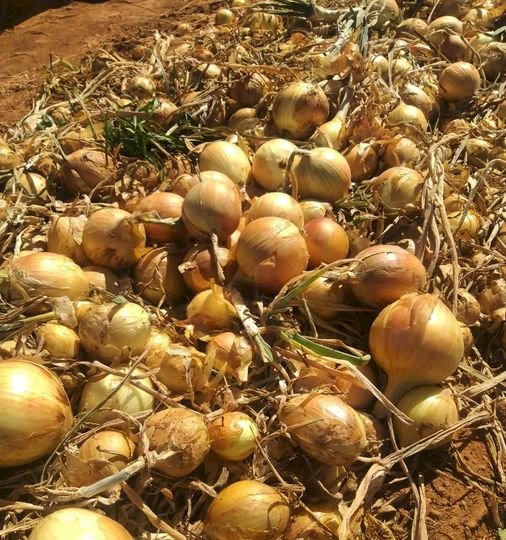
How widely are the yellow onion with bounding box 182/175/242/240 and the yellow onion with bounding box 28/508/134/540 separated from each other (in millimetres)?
973

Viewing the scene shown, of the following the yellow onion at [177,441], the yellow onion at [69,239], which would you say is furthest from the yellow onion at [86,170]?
the yellow onion at [177,441]

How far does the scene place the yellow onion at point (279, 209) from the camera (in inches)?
78.5

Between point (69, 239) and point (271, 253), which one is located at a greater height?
point (69, 239)

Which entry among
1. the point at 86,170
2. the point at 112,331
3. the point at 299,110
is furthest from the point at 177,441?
the point at 299,110

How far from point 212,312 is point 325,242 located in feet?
1.52

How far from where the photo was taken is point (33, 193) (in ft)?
8.41

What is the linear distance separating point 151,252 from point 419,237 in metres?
0.97

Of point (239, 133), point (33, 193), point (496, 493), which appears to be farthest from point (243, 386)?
point (33, 193)

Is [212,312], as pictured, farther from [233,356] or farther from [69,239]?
[69,239]

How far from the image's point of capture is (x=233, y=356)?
169cm

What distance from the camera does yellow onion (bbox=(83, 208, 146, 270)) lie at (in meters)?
1.99

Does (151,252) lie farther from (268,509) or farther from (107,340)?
(268,509)

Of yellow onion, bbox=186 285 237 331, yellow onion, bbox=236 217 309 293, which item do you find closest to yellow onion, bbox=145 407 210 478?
yellow onion, bbox=186 285 237 331

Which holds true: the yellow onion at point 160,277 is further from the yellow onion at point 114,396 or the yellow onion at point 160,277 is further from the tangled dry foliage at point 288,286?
the yellow onion at point 114,396
